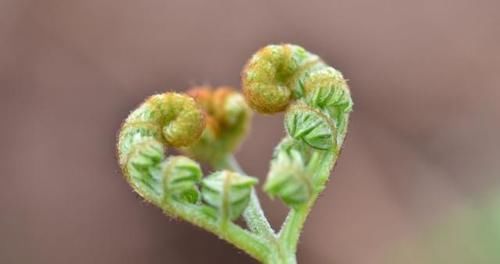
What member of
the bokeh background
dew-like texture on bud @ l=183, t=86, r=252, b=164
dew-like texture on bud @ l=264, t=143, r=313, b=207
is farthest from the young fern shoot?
the bokeh background

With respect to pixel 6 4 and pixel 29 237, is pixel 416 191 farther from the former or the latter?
pixel 6 4

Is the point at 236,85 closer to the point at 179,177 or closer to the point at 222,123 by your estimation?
the point at 222,123

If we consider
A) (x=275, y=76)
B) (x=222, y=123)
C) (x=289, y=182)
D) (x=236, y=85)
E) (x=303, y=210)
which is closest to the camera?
(x=289, y=182)

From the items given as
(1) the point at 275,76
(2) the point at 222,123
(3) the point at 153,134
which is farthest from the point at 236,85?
(3) the point at 153,134

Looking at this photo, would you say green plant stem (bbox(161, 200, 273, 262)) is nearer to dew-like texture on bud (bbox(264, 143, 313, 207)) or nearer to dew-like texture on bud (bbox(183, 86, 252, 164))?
dew-like texture on bud (bbox(264, 143, 313, 207))

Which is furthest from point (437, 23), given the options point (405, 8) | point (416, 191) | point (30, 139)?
point (30, 139)

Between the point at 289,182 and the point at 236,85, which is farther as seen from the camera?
the point at 236,85

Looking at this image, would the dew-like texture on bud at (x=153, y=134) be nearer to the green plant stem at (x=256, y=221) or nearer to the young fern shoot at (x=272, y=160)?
the young fern shoot at (x=272, y=160)
